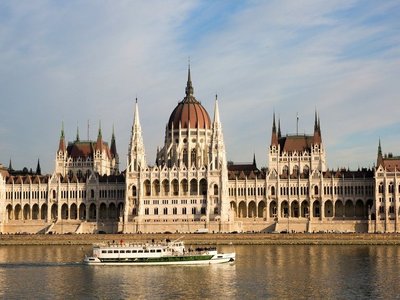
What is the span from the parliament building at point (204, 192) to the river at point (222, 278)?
138ft

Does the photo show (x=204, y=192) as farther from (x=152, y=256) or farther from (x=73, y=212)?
(x=152, y=256)

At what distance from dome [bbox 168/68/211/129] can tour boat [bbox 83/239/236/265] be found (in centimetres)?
7718

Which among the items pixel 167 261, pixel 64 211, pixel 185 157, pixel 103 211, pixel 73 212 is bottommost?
Result: pixel 167 261

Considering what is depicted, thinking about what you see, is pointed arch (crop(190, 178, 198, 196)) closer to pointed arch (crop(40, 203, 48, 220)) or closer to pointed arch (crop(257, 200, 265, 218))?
pointed arch (crop(257, 200, 265, 218))

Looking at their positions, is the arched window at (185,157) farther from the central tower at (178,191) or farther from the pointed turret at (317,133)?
the pointed turret at (317,133)

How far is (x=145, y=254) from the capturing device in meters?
111

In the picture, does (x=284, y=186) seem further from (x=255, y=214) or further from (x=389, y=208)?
(x=389, y=208)

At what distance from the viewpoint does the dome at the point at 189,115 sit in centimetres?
18825

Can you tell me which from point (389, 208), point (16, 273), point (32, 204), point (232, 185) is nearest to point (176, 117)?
point (232, 185)

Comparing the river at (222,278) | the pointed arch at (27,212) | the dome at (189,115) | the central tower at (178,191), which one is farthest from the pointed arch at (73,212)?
the river at (222,278)

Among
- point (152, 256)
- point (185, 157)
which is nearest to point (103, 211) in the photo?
point (185, 157)

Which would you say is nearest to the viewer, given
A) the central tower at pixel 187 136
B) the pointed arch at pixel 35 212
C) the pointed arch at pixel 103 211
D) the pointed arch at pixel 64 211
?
the pointed arch at pixel 64 211

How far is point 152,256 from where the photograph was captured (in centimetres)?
11088

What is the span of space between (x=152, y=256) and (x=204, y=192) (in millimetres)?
63089
